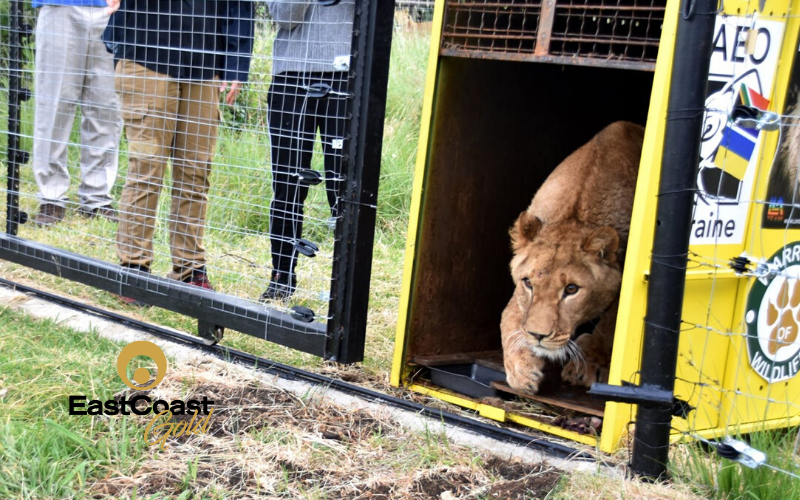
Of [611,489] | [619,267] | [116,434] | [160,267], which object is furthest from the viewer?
[160,267]

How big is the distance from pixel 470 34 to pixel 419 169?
622 mm

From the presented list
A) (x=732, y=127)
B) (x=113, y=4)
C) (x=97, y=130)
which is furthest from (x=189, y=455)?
(x=97, y=130)

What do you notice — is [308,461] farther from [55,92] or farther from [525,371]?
[55,92]

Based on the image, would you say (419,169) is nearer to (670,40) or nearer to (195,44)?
(670,40)

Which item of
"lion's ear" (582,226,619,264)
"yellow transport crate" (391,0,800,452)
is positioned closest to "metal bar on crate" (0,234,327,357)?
"yellow transport crate" (391,0,800,452)

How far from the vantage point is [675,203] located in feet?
9.15

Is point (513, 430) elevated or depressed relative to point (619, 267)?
depressed

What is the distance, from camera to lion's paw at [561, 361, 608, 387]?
3.94m

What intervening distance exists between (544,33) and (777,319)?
161 centimetres

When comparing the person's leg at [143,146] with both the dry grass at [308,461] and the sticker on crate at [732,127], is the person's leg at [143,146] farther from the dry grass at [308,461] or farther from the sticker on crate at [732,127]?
the sticker on crate at [732,127]

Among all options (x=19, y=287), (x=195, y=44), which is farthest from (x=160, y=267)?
(x=195, y=44)

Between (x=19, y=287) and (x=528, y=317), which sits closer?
(x=528, y=317)

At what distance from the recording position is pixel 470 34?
3.72 meters

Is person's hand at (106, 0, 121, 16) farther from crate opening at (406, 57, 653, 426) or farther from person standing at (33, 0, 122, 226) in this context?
crate opening at (406, 57, 653, 426)
